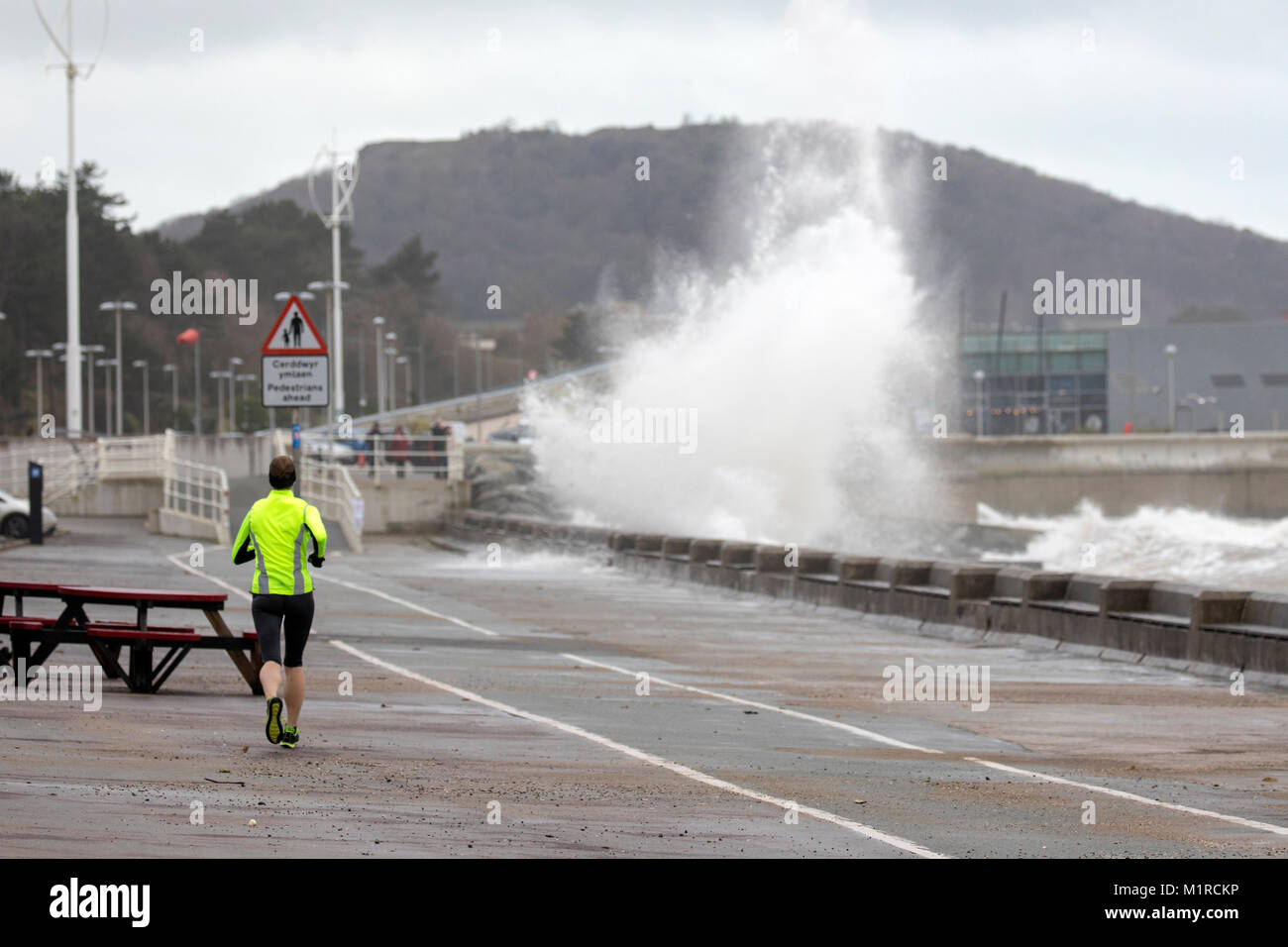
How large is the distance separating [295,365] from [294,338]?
278 mm

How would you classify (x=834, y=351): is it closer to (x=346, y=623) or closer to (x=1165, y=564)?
(x=1165, y=564)

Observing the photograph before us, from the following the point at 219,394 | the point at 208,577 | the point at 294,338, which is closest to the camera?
the point at 294,338

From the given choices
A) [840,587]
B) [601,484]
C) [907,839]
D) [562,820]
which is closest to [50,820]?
[562,820]

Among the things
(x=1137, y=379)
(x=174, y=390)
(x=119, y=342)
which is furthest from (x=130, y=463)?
(x=1137, y=379)

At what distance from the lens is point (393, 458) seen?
5369 centimetres

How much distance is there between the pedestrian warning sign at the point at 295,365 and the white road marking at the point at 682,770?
3.09m

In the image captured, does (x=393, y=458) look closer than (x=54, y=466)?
No

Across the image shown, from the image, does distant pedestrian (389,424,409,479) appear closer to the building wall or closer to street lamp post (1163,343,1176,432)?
street lamp post (1163,343,1176,432)

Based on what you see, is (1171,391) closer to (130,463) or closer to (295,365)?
(130,463)

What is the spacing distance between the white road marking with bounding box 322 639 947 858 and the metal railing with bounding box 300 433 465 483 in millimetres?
32636

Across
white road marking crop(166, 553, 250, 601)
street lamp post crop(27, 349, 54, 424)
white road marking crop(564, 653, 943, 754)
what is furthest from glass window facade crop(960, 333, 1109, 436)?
white road marking crop(564, 653, 943, 754)

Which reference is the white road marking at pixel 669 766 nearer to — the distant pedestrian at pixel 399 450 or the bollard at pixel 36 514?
the bollard at pixel 36 514

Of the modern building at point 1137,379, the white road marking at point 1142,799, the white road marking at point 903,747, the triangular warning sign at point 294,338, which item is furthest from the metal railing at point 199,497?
the modern building at point 1137,379

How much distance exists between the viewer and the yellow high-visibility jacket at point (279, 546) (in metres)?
11.2
